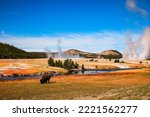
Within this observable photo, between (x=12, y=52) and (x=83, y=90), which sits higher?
(x=12, y=52)

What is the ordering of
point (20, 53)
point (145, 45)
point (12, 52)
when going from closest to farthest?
point (145, 45)
point (20, 53)
point (12, 52)

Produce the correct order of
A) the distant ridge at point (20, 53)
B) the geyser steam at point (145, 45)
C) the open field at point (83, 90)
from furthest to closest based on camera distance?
the distant ridge at point (20, 53)
the geyser steam at point (145, 45)
the open field at point (83, 90)

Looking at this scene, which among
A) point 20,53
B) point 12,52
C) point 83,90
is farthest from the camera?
point 12,52

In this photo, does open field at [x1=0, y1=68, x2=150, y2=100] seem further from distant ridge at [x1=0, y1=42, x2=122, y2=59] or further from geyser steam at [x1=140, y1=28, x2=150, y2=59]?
distant ridge at [x1=0, y1=42, x2=122, y2=59]

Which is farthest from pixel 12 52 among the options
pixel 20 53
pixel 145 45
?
pixel 145 45

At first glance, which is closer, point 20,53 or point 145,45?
point 145,45

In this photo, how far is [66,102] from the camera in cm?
1121

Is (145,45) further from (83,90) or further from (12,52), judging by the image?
(12,52)

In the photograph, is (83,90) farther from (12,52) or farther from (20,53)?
(12,52)

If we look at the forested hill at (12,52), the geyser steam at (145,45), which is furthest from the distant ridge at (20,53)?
the geyser steam at (145,45)

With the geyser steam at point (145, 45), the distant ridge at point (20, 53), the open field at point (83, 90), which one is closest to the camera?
the open field at point (83, 90)

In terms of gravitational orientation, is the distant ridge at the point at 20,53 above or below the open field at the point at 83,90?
above

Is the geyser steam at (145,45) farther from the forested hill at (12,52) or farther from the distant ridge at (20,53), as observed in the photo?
the forested hill at (12,52)

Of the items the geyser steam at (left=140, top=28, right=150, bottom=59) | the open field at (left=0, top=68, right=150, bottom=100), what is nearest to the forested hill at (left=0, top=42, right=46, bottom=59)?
the open field at (left=0, top=68, right=150, bottom=100)
